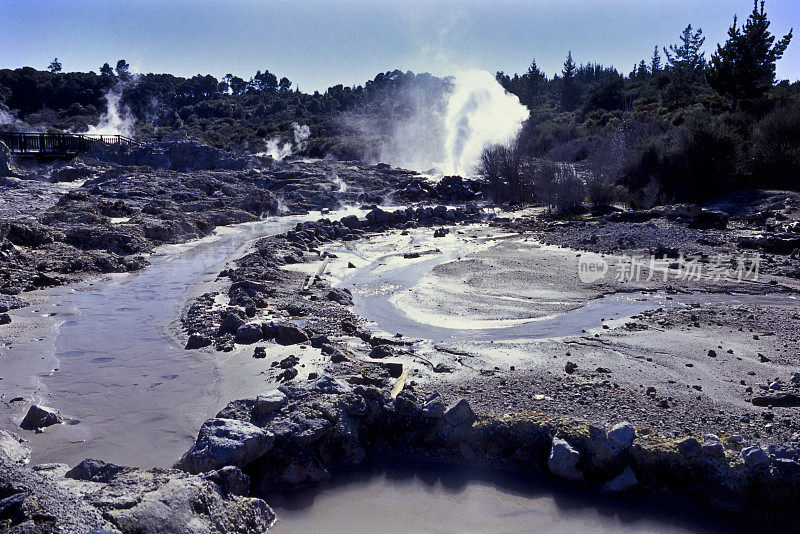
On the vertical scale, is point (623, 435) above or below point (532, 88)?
below

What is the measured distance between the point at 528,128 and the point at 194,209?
26.7 meters

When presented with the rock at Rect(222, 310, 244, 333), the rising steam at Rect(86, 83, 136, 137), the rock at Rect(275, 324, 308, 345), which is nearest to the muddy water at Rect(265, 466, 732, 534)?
the rock at Rect(275, 324, 308, 345)

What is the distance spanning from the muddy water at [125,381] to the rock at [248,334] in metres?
0.52

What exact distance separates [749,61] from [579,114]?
19742 millimetres

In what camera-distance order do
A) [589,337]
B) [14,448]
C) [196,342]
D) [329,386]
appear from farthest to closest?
[589,337] → [196,342] → [329,386] → [14,448]

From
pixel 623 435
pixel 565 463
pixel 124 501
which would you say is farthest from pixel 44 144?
pixel 623 435

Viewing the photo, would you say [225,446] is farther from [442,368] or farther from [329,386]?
[442,368]

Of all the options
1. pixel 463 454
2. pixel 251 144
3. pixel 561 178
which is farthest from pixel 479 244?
pixel 251 144

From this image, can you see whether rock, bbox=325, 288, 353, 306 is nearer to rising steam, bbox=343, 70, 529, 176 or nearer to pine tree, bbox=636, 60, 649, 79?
rising steam, bbox=343, 70, 529, 176

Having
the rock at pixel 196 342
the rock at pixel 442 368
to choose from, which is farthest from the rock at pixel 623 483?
the rock at pixel 196 342

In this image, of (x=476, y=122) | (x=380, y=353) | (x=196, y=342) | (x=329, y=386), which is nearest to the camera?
(x=329, y=386)

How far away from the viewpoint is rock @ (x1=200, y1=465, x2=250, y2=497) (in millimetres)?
3640

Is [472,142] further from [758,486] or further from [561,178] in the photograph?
[758,486]

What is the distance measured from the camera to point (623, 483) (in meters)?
4.10
